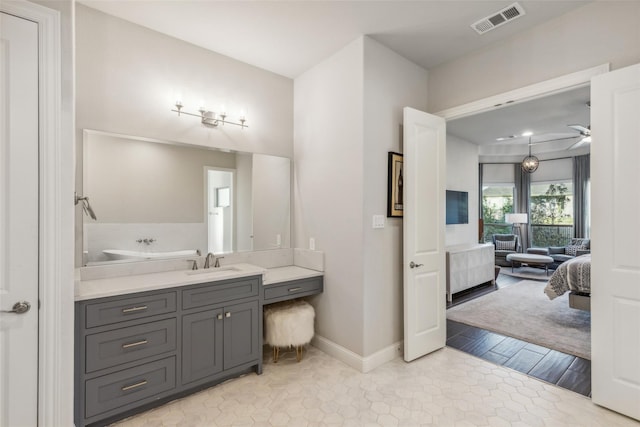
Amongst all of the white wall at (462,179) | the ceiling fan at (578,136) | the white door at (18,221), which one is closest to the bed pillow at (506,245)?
the white wall at (462,179)

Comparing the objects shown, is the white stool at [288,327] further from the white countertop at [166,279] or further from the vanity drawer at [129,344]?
the vanity drawer at [129,344]

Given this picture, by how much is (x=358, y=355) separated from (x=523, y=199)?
7.69 meters

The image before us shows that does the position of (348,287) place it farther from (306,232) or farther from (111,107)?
(111,107)

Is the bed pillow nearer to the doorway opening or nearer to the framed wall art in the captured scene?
the doorway opening

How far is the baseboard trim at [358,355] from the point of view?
8.69 ft

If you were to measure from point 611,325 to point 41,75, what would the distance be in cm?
373

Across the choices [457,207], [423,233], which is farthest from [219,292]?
[457,207]

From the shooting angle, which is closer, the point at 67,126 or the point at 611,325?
the point at 67,126

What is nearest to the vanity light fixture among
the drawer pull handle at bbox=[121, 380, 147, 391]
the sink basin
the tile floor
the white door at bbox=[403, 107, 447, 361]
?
the sink basin

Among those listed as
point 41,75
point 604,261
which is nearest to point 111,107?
point 41,75

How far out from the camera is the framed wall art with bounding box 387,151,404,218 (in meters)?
2.85

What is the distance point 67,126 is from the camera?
1691 millimetres

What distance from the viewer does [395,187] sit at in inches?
114

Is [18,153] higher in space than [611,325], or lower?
higher
